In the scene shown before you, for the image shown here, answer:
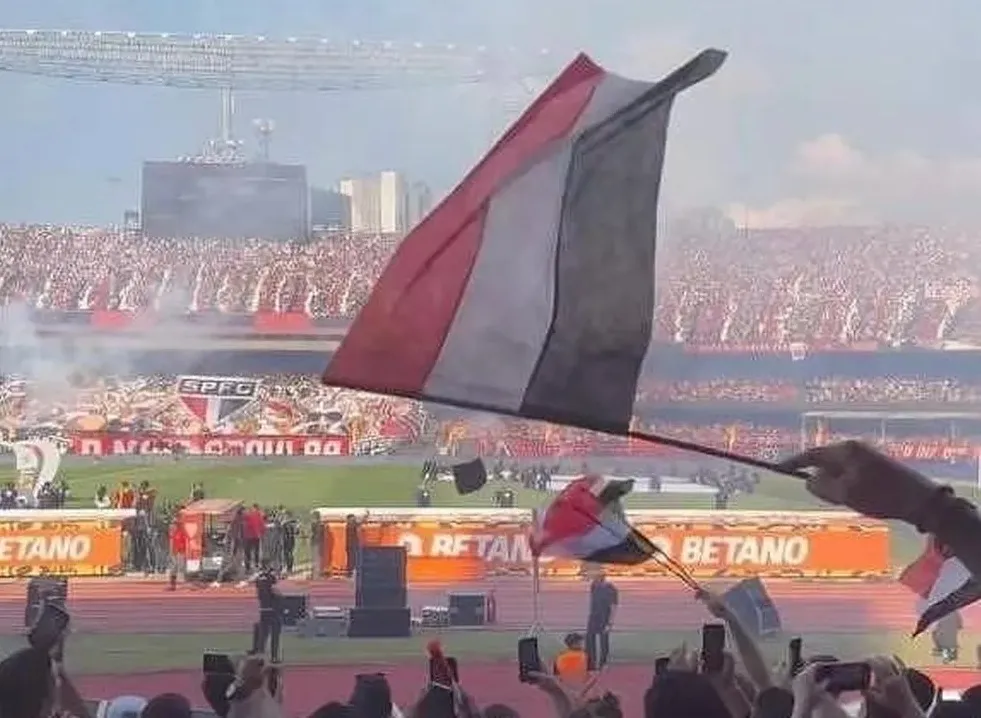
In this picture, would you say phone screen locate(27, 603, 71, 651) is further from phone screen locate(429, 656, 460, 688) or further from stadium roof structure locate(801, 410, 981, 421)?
stadium roof structure locate(801, 410, 981, 421)

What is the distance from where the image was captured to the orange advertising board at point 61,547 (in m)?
11.0

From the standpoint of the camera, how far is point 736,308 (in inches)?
612

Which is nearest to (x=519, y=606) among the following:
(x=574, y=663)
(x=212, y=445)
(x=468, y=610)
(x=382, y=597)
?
(x=468, y=610)

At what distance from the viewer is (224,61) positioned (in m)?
19.9

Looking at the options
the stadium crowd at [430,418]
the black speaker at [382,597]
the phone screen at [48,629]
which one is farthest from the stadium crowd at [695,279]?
the phone screen at [48,629]

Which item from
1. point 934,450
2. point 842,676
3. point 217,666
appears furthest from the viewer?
point 934,450

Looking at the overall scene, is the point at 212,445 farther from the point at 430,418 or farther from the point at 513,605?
the point at 513,605

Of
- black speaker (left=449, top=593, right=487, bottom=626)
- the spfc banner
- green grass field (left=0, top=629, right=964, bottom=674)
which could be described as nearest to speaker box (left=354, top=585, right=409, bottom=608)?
green grass field (left=0, top=629, right=964, bottom=674)

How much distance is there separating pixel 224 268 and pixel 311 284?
0.91 metres

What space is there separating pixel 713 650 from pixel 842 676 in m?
0.47

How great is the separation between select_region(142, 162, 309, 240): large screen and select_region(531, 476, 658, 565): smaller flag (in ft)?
46.1

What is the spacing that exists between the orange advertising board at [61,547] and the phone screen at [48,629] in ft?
29.1

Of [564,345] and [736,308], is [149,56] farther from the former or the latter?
[564,345]

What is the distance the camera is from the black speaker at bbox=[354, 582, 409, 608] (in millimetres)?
8836
